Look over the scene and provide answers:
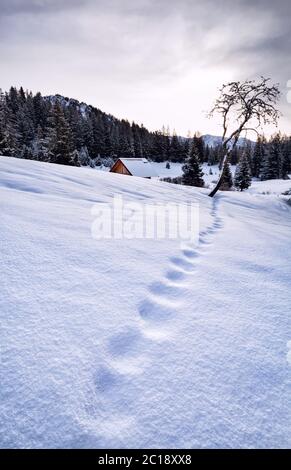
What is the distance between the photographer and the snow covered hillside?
3.88ft

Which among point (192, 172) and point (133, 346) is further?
point (192, 172)

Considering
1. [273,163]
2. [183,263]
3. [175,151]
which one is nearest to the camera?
[183,263]

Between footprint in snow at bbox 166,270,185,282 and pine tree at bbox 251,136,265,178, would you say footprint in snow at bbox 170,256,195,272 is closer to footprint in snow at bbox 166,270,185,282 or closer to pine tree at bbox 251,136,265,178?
footprint in snow at bbox 166,270,185,282

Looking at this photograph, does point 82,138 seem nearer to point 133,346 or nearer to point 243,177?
point 243,177

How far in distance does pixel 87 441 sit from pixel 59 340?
0.61 m

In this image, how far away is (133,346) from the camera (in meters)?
1.70

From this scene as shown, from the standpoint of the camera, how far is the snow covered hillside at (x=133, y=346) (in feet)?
3.88

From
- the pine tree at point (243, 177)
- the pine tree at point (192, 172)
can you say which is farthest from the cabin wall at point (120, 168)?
the pine tree at point (243, 177)

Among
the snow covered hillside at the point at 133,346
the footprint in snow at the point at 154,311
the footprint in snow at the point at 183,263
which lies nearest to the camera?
the snow covered hillside at the point at 133,346

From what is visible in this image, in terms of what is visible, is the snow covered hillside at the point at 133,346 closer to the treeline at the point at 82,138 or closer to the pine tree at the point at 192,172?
the pine tree at the point at 192,172

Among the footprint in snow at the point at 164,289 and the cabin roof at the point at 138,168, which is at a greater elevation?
the cabin roof at the point at 138,168

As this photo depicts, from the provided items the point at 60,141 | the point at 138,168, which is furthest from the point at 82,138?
the point at 60,141

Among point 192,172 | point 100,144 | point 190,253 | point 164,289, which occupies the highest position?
point 100,144

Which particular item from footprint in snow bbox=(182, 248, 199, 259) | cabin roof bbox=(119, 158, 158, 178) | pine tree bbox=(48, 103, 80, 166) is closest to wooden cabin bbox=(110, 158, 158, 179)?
cabin roof bbox=(119, 158, 158, 178)
